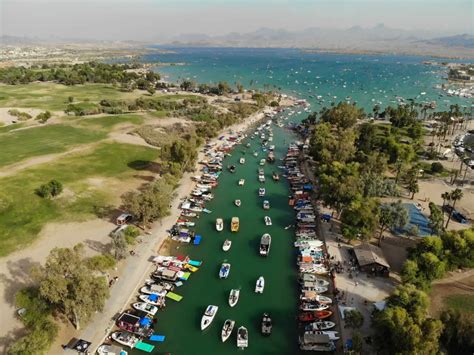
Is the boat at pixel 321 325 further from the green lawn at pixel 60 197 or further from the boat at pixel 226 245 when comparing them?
the green lawn at pixel 60 197

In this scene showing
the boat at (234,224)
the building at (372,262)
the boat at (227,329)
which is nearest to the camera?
the boat at (227,329)

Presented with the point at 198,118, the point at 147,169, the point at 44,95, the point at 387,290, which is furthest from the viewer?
the point at 44,95

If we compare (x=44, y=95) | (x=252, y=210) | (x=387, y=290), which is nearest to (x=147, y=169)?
(x=252, y=210)

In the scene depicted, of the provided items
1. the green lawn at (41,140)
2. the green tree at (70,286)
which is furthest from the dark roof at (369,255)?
the green lawn at (41,140)

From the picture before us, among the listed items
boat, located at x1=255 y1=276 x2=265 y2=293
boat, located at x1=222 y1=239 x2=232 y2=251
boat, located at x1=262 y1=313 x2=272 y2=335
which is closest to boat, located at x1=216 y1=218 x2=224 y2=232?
Answer: boat, located at x1=222 y1=239 x2=232 y2=251

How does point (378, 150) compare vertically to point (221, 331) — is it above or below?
above

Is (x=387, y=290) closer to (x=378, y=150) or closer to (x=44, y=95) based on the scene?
(x=378, y=150)

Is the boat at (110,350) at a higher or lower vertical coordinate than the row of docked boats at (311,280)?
lower
